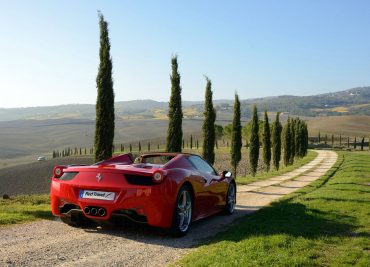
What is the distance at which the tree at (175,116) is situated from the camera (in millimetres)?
22906

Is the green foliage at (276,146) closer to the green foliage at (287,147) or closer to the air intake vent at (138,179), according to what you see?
the green foliage at (287,147)

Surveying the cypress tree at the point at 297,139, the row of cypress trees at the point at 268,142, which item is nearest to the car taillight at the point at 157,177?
the row of cypress trees at the point at 268,142

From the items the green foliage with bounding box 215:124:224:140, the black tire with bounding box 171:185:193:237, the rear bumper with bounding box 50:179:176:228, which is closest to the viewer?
the rear bumper with bounding box 50:179:176:228

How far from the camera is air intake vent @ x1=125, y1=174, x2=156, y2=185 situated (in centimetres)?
680

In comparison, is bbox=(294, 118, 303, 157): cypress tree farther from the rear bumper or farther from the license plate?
the license plate

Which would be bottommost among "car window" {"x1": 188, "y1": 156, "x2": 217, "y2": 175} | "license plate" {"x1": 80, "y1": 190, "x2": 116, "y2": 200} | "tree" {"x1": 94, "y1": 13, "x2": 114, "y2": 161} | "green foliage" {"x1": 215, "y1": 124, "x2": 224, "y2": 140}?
"green foliage" {"x1": 215, "y1": 124, "x2": 224, "y2": 140}

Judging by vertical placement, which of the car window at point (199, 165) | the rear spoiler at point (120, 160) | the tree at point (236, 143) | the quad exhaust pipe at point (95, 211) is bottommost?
the tree at point (236, 143)

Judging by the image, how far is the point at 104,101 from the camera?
1647 centimetres

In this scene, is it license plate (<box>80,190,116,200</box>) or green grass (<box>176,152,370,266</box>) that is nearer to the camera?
green grass (<box>176,152,370,266</box>)

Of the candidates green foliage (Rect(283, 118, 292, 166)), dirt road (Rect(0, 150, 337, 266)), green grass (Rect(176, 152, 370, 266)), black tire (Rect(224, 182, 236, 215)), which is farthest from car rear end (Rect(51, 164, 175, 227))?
green foliage (Rect(283, 118, 292, 166))

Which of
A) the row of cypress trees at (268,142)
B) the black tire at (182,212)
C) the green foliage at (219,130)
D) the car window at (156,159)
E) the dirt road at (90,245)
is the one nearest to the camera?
the dirt road at (90,245)

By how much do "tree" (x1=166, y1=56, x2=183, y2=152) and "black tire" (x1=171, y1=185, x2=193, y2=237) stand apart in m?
15.2

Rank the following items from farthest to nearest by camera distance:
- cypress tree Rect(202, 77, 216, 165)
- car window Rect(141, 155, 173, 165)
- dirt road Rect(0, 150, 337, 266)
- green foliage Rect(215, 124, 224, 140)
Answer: green foliage Rect(215, 124, 224, 140) → cypress tree Rect(202, 77, 216, 165) → car window Rect(141, 155, 173, 165) → dirt road Rect(0, 150, 337, 266)

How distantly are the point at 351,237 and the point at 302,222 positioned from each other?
49.4 inches
